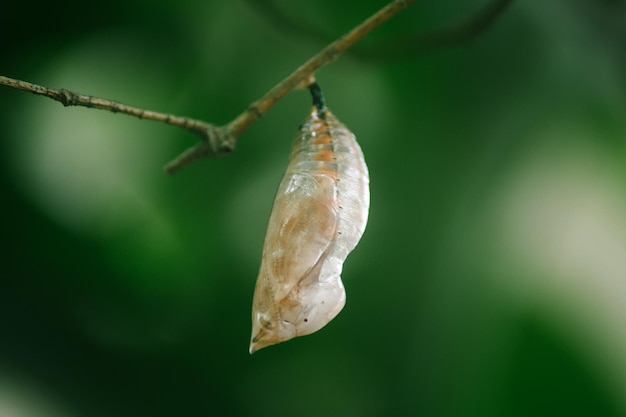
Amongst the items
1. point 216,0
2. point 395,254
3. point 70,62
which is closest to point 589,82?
point 395,254

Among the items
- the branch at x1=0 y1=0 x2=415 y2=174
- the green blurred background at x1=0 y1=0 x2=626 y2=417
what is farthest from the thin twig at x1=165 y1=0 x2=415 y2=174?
the green blurred background at x1=0 y1=0 x2=626 y2=417

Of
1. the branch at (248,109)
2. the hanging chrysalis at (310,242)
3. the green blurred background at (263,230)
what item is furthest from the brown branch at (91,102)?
the green blurred background at (263,230)

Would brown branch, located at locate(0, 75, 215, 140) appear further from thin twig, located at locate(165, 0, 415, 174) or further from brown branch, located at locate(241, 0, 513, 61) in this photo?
brown branch, located at locate(241, 0, 513, 61)

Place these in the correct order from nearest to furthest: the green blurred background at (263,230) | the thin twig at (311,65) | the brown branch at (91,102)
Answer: the brown branch at (91,102) → the thin twig at (311,65) → the green blurred background at (263,230)

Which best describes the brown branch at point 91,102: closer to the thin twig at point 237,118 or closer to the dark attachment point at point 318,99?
the thin twig at point 237,118

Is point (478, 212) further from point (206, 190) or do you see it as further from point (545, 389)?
point (206, 190)

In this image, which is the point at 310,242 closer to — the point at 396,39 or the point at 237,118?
the point at 237,118

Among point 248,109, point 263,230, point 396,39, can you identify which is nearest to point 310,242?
point 248,109
